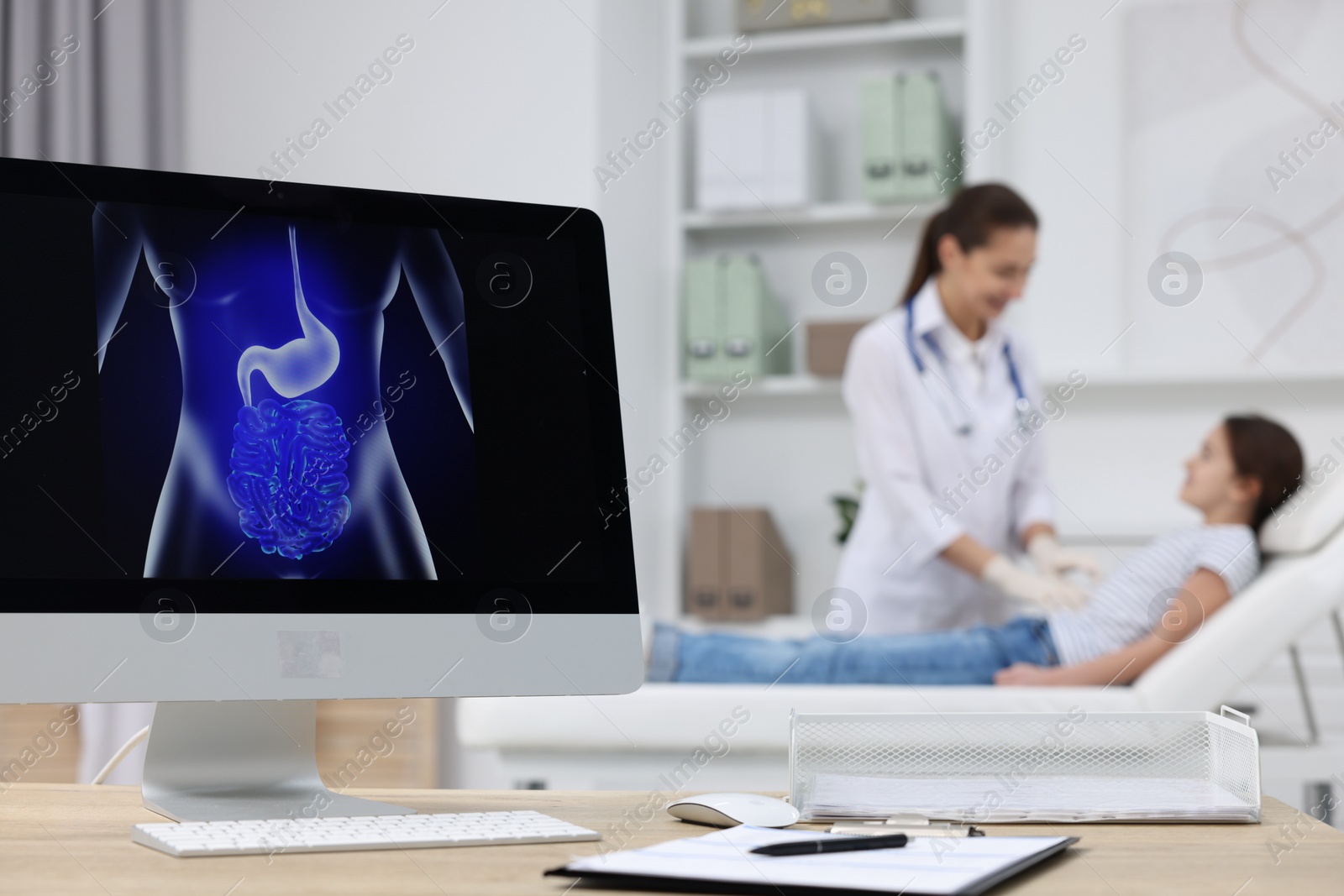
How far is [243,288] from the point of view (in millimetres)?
861

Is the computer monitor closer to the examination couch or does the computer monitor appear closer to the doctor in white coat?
the examination couch

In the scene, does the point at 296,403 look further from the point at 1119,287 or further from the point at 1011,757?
the point at 1119,287

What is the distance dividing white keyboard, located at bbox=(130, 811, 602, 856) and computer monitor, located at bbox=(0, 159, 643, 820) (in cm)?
7

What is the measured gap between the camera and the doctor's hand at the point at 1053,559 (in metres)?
2.31

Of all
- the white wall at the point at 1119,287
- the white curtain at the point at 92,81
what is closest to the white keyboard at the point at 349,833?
the white curtain at the point at 92,81

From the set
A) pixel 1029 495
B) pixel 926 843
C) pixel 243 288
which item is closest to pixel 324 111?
pixel 1029 495

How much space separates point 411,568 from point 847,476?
8.70ft

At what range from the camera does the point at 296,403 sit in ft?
2.80

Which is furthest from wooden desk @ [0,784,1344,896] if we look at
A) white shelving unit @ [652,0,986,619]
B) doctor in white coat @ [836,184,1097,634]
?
white shelving unit @ [652,0,986,619]

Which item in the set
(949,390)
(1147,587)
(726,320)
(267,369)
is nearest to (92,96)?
(726,320)

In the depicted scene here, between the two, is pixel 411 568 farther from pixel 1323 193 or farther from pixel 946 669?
pixel 1323 193

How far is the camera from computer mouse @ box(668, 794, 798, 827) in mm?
776

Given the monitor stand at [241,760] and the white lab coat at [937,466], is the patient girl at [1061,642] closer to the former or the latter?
the white lab coat at [937,466]

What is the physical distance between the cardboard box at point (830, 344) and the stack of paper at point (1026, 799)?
2.40m
